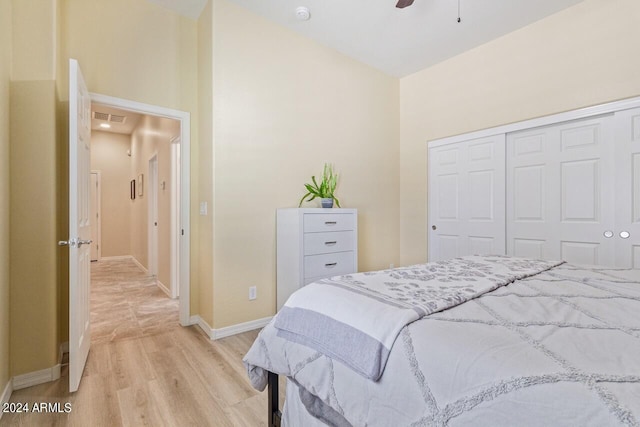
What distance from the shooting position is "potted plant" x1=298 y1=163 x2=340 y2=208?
115 inches

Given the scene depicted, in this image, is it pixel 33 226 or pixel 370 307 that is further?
pixel 33 226

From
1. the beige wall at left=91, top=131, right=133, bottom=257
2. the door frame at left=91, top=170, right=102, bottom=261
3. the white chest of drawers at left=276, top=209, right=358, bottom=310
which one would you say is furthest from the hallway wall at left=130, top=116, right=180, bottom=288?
the white chest of drawers at left=276, top=209, right=358, bottom=310

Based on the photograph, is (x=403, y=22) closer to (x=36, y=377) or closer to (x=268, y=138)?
(x=268, y=138)

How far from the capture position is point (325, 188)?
3.03m

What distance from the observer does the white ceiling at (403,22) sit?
103 inches

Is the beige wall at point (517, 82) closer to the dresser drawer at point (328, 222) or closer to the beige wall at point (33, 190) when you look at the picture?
the dresser drawer at point (328, 222)

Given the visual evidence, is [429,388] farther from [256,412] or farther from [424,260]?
[424,260]

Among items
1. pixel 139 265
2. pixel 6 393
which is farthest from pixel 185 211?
pixel 139 265

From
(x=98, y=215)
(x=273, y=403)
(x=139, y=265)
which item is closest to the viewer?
(x=273, y=403)

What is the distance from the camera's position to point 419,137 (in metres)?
3.87

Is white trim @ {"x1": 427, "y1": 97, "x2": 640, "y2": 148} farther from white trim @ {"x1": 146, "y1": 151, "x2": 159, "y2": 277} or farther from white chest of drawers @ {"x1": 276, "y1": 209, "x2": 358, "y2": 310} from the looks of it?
white trim @ {"x1": 146, "y1": 151, "x2": 159, "y2": 277}

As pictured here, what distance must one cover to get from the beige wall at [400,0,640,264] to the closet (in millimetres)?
138

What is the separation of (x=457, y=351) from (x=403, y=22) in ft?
10.0

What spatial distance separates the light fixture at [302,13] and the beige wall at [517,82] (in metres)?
1.75
